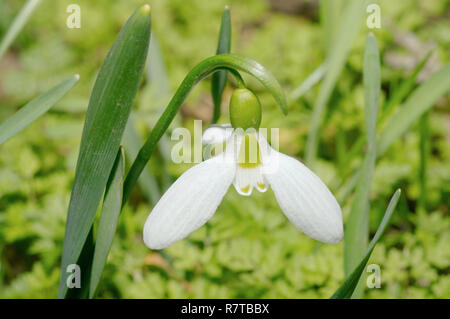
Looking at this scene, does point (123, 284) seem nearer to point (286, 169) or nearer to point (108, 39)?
point (286, 169)

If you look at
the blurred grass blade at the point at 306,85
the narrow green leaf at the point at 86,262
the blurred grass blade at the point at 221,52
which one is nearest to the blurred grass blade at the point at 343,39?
the blurred grass blade at the point at 306,85

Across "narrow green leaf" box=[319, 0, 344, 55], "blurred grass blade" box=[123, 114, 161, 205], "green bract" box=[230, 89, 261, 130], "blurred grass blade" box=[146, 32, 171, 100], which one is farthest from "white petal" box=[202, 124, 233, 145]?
"narrow green leaf" box=[319, 0, 344, 55]

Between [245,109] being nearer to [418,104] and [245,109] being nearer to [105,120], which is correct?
[105,120]

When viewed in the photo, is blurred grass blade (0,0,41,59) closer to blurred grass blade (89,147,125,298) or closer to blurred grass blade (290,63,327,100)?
blurred grass blade (89,147,125,298)
